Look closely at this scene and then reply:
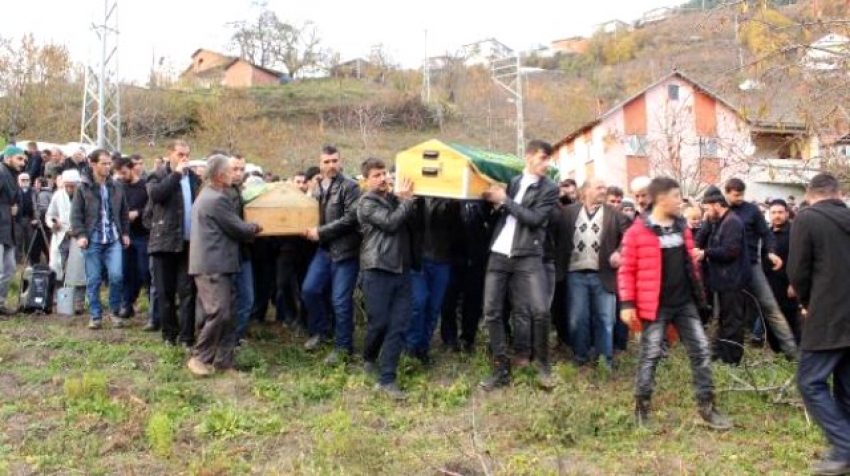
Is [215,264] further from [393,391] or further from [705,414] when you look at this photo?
[705,414]

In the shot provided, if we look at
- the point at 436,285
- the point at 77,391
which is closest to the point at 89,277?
the point at 77,391

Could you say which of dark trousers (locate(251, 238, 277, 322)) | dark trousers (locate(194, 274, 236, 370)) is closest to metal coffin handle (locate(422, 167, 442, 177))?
dark trousers (locate(194, 274, 236, 370))

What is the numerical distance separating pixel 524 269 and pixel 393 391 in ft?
5.00

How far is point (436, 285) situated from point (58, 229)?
5.08m

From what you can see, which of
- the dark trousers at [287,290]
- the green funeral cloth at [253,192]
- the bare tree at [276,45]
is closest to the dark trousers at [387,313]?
the green funeral cloth at [253,192]

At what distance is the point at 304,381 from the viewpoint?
22.5ft

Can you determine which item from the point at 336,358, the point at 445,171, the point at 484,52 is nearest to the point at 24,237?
the point at 336,358

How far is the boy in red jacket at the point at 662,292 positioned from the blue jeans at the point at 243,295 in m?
3.74

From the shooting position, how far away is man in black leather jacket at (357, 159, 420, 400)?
6.74m

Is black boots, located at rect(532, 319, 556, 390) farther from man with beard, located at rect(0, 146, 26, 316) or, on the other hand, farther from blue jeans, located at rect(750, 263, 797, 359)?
man with beard, located at rect(0, 146, 26, 316)

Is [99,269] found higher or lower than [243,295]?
higher

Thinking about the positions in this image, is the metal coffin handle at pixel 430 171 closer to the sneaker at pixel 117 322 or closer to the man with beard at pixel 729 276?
the man with beard at pixel 729 276

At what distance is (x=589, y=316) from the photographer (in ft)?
25.1

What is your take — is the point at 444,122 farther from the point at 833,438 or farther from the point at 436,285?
the point at 833,438
